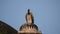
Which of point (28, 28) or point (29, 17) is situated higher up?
point (29, 17)

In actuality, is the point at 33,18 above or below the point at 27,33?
above

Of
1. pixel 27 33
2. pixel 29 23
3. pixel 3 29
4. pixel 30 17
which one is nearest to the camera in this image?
pixel 27 33

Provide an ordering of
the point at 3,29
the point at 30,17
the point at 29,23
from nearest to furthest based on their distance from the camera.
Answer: the point at 29,23 → the point at 30,17 → the point at 3,29

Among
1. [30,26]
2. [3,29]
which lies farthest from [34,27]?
[3,29]

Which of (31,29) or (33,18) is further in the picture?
(33,18)

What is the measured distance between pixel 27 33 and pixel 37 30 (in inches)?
23.9

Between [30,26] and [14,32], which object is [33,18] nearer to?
[30,26]

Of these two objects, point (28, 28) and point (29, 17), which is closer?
point (28, 28)

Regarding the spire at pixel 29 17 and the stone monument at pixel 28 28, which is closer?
the stone monument at pixel 28 28

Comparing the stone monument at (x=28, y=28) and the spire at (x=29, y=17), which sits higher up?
the spire at (x=29, y=17)

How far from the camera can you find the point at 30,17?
8922 millimetres

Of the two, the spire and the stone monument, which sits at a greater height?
the spire

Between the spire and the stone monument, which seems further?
the spire

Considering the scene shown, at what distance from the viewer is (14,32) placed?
1684cm
